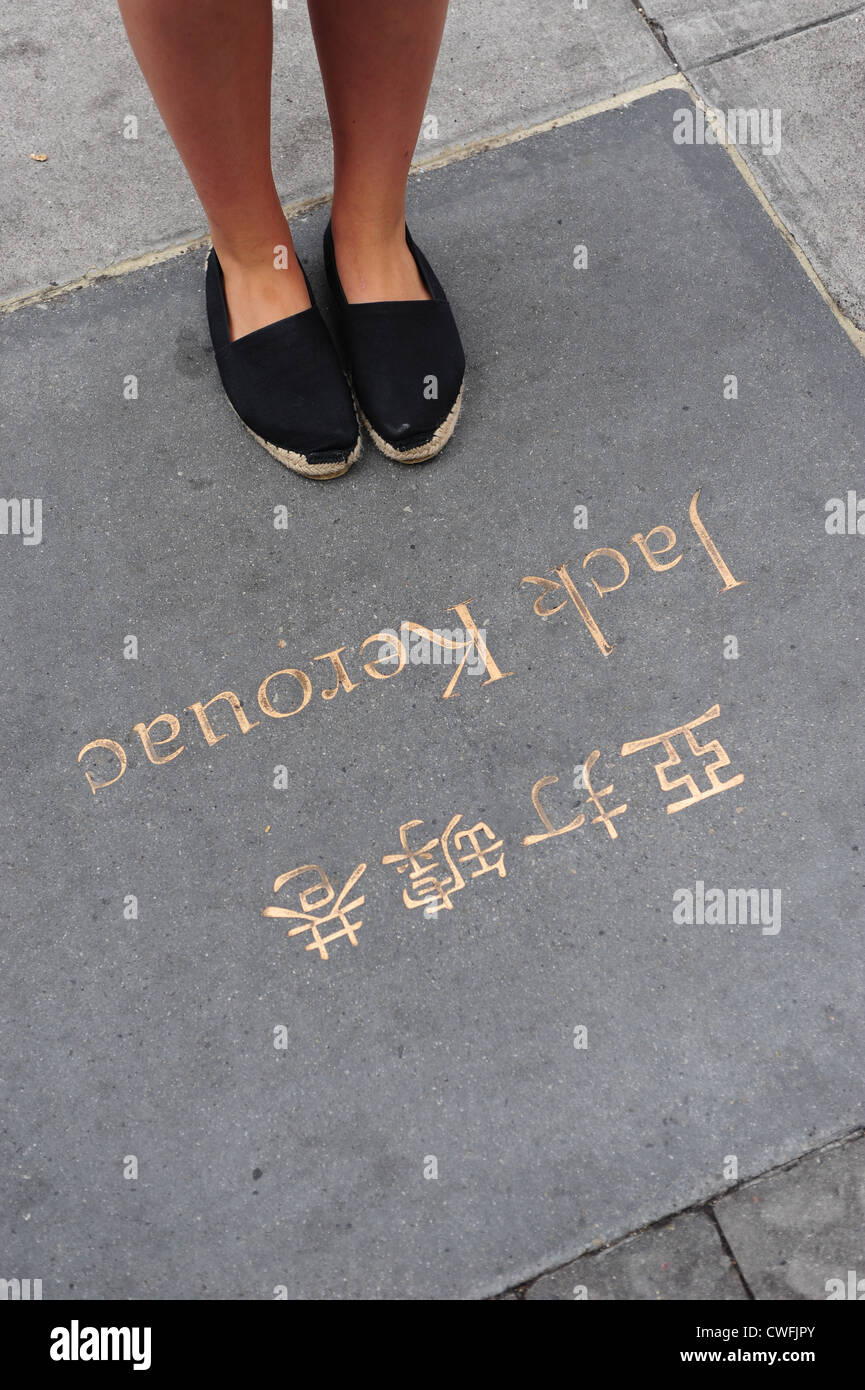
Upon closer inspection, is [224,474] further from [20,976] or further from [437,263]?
[20,976]

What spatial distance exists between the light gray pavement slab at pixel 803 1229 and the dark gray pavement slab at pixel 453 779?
0.17 feet

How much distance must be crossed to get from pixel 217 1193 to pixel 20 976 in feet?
1.69

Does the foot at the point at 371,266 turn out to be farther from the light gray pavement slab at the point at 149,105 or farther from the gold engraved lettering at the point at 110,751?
the gold engraved lettering at the point at 110,751

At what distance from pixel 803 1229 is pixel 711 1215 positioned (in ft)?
0.51

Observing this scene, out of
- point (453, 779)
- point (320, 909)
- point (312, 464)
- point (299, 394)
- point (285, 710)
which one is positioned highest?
point (299, 394)

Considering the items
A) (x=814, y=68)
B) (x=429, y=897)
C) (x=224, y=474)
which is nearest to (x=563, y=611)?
(x=429, y=897)

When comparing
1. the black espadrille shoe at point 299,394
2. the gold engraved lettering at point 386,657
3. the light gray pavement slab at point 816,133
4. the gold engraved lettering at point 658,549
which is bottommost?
the gold engraved lettering at point 386,657

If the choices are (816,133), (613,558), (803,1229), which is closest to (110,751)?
(613,558)

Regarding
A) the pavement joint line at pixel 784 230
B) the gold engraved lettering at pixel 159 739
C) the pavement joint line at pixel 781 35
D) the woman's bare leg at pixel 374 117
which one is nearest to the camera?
the woman's bare leg at pixel 374 117

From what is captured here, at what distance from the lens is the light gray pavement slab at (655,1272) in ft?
5.47

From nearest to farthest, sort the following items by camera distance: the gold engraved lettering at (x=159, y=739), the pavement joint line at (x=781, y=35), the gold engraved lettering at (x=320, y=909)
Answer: the gold engraved lettering at (x=320, y=909) → the gold engraved lettering at (x=159, y=739) → the pavement joint line at (x=781, y=35)

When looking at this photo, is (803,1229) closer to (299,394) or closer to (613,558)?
(613,558)

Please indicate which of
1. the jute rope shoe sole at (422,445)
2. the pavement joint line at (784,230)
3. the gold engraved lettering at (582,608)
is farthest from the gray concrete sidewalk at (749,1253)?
the pavement joint line at (784,230)

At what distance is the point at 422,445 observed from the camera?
6.68 ft
